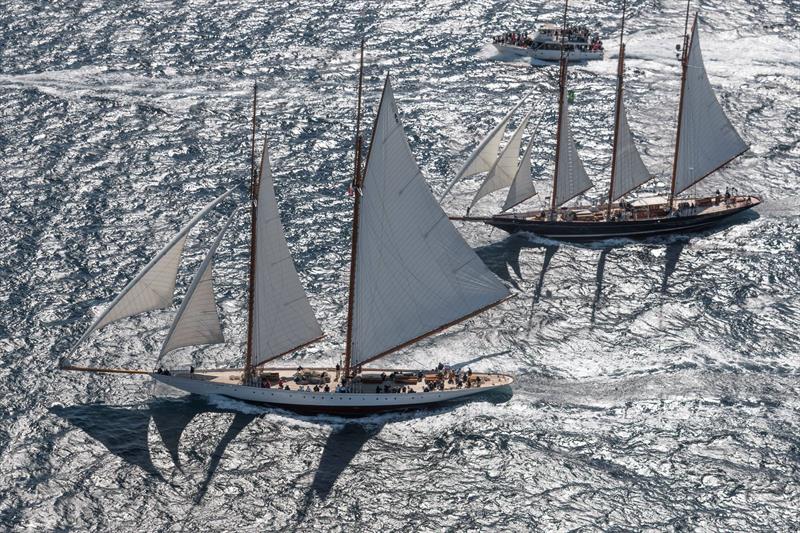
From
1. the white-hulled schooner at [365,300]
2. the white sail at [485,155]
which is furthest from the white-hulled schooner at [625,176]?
the white-hulled schooner at [365,300]

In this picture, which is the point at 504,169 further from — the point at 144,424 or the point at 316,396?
the point at 144,424

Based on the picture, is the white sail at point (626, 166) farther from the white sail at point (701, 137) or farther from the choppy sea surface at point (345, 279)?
the choppy sea surface at point (345, 279)

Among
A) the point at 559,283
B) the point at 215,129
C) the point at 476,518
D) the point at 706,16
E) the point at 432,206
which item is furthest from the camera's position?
the point at 706,16

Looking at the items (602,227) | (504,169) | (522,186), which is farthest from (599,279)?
(504,169)

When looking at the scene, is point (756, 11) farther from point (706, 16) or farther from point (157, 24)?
point (157, 24)

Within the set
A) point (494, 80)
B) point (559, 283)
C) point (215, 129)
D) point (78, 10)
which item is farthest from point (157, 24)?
point (559, 283)

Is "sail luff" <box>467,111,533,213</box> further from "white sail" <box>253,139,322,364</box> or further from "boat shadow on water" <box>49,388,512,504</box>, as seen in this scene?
"white sail" <box>253,139,322,364</box>

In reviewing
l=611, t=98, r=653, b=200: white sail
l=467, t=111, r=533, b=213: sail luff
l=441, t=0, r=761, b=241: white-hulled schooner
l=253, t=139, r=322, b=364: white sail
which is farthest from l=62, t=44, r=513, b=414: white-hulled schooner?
l=611, t=98, r=653, b=200: white sail
